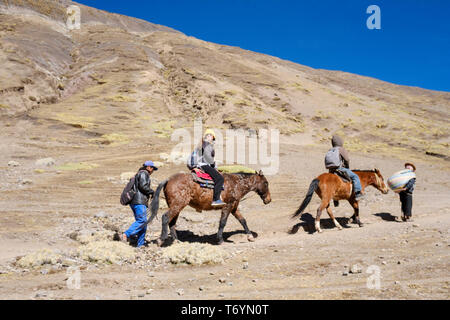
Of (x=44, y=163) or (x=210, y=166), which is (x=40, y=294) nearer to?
(x=210, y=166)

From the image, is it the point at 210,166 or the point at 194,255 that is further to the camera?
the point at 210,166

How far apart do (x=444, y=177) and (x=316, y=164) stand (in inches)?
337

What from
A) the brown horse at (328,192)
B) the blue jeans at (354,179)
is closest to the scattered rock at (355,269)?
the brown horse at (328,192)

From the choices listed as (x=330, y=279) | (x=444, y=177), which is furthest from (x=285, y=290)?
(x=444, y=177)

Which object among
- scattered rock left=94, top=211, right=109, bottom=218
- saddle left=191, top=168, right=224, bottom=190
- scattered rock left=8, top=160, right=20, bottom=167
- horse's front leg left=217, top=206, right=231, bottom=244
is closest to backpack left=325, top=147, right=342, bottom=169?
horse's front leg left=217, top=206, right=231, bottom=244

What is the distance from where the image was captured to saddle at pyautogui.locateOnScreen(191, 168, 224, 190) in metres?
9.47

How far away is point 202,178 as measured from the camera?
376 inches

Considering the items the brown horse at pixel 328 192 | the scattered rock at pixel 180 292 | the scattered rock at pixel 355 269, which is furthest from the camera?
the brown horse at pixel 328 192

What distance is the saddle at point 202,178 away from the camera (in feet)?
31.1

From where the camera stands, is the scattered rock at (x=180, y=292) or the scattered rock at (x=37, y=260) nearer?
the scattered rock at (x=180, y=292)

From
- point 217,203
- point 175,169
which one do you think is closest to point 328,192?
point 217,203

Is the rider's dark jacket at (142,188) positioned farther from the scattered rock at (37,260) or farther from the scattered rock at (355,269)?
the scattered rock at (355,269)

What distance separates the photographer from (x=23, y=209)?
45.0 ft
